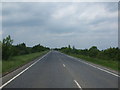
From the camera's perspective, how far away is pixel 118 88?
10.6 metres

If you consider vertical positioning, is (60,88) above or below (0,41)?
below

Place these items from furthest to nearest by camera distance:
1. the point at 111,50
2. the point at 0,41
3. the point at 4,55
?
the point at 111,50 → the point at 0,41 → the point at 4,55

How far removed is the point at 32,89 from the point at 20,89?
1.70ft

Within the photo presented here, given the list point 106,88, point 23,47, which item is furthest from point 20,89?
point 23,47

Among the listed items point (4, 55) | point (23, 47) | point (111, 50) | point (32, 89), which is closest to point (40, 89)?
point (32, 89)

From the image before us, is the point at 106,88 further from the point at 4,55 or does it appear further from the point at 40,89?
the point at 4,55

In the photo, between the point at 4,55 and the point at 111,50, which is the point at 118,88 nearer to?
the point at 4,55

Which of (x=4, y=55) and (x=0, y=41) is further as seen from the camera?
(x=0, y=41)

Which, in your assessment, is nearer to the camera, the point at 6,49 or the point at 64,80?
the point at 64,80

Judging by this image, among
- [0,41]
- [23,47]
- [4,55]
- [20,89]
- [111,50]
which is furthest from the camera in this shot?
[23,47]

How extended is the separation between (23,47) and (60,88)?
77451 mm

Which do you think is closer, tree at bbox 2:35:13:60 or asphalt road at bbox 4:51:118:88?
asphalt road at bbox 4:51:118:88

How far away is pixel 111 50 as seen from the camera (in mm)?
74125

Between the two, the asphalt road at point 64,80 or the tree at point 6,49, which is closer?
the asphalt road at point 64,80
